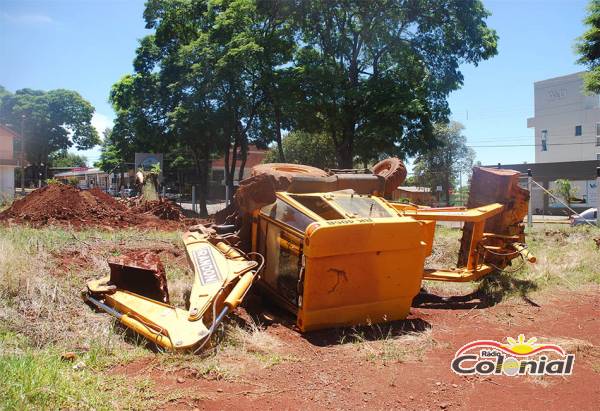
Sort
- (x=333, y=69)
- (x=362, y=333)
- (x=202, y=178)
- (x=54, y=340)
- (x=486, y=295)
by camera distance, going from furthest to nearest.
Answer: (x=202, y=178), (x=333, y=69), (x=486, y=295), (x=362, y=333), (x=54, y=340)

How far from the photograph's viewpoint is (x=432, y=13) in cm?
2056

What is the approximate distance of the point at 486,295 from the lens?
8258 millimetres

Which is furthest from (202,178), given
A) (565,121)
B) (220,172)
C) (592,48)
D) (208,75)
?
(565,121)

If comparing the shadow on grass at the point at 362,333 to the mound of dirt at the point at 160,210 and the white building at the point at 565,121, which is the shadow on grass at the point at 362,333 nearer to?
the mound of dirt at the point at 160,210

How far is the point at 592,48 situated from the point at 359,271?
18.1m

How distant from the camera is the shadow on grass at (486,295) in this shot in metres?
7.82

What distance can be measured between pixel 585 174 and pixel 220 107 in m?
25.8

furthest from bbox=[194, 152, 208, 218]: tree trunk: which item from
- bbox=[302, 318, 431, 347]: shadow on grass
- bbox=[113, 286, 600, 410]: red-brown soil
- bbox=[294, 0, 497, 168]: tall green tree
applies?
bbox=[113, 286, 600, 410]: red-brown soil

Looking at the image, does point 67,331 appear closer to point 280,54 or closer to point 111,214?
point 111,214

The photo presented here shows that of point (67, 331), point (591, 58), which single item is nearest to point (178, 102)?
point (591, 58)

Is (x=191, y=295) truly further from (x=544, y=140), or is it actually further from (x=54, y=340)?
(x=544, y=140)

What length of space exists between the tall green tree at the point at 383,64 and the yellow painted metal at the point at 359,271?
1416 centimetres

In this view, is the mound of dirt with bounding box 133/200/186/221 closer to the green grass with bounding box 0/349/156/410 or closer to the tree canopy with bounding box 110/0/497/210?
the tree canopy with bounding box 110/0/497/210

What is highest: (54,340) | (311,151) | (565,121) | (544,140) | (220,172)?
(565,121)
